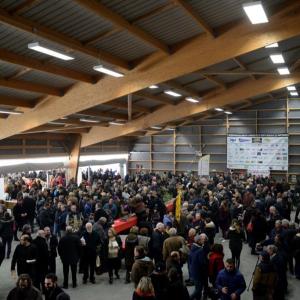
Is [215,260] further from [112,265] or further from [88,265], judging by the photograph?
[88,265]

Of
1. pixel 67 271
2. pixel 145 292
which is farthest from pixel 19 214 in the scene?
pixel 145 292

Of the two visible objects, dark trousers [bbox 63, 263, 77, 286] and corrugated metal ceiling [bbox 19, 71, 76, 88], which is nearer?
dark trousers [bbox 63, 263, 77, 286]

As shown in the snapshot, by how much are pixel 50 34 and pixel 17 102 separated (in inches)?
209

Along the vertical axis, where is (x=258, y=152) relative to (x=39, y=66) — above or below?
below

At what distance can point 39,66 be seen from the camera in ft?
28.0

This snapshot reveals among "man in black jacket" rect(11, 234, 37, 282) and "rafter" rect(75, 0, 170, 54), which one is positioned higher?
"rafter" rect(75, 0, 170, 54)

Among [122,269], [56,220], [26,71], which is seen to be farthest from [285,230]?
[26,71]

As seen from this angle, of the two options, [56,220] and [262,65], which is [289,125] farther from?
[56,220]

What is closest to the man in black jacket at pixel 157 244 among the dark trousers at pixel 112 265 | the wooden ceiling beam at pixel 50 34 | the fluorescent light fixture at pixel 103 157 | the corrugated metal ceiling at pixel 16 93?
the dark trousers at pixel 112 265

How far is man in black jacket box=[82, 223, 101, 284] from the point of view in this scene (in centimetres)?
811

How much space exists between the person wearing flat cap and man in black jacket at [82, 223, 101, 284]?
11.4ft

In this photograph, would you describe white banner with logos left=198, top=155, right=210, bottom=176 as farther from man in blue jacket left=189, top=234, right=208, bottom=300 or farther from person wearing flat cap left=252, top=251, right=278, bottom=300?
person wearing flat cap left=252, top=251, right=278, bottom=300

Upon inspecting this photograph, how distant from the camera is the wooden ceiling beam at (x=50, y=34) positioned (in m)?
6.11

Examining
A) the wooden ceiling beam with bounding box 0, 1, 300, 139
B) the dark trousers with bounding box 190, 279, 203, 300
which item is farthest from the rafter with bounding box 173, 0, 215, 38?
the dark trousers with bounding box 190, 279, 203, 300
